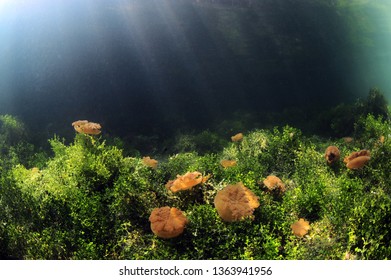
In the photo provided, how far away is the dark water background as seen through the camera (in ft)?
58.3

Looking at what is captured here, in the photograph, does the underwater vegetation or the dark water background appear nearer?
the underwater vegetation

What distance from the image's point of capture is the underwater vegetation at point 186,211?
4.64 m

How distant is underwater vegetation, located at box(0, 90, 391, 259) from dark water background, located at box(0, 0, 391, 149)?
1070 centimetres

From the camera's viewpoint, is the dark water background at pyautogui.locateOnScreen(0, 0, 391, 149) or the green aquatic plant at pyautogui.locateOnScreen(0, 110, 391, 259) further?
the dark water background at pyautogui.locateOnScreen(0, 0, 391, 149)

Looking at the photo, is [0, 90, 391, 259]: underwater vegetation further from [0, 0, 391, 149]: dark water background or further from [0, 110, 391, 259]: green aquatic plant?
[0, 0, 391, 149]: dark water background

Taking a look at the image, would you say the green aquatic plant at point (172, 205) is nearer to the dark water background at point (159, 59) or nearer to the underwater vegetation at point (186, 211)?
the underwater vegetation at point (186, 211)

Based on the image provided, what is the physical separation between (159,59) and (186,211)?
16.4 meters

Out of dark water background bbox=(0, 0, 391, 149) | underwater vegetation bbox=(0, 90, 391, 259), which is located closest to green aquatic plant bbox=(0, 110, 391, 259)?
underwater vegetation bbox=(0, 90, 391, 259)

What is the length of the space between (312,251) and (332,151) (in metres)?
4.52

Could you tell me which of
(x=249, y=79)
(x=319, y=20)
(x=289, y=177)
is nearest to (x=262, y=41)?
(x=249, y=79)

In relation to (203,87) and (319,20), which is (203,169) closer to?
(203,87)

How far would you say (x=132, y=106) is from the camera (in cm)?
1916

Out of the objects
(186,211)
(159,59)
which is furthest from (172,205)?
(159,59)

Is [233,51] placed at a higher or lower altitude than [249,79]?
higher
